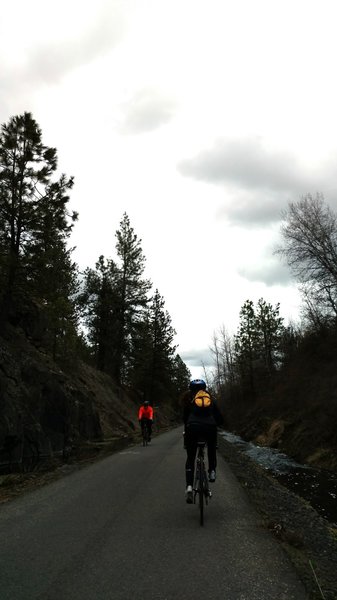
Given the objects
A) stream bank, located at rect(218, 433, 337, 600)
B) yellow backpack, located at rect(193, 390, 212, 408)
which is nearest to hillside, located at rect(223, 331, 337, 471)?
stream bank, located at rect(218, 433, 337, 600)

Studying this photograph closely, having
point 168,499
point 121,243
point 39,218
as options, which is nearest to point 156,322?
point 121,243

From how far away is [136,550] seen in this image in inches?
199

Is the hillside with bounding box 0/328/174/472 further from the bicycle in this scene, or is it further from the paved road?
the bicycle

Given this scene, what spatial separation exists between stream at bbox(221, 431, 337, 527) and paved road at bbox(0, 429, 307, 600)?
267cm

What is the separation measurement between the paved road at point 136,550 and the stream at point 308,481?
267cm

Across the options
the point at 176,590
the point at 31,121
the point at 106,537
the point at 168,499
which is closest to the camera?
the point at 176,590

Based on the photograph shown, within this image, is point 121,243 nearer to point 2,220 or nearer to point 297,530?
point 2,220

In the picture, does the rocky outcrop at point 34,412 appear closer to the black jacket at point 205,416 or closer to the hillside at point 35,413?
the hillside at point 35,413

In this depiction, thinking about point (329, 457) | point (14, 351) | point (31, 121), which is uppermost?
point (31, 121)

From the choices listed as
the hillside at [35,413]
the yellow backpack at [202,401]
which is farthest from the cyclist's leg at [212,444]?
the hillside at [35,413]

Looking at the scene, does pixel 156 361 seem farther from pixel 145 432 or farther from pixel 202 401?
pixel 202 401

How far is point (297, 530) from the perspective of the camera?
6488 millimetres

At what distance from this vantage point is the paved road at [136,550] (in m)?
3.99

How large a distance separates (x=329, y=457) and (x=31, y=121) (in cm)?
1938
